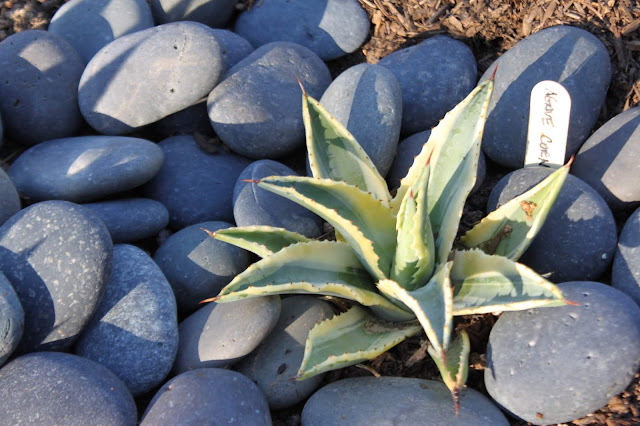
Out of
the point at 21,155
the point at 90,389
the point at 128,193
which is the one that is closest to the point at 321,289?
the point at 90,389

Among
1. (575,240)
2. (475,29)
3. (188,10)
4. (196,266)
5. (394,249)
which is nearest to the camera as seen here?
(394,249)

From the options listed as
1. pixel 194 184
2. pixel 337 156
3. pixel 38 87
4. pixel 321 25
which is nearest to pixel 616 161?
pixel 337 156

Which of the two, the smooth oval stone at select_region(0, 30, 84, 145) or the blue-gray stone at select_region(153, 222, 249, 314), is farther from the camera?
the smooth oval stone at select_region(0, 30, 84, 145)

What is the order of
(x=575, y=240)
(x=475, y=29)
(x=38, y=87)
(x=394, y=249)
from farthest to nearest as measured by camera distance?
1. (x=475, y=29)
2. (x=38, y=87)
3. (x=575, y=240)
4. (x=394, y=249)

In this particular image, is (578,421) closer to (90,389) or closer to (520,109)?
(520,109)

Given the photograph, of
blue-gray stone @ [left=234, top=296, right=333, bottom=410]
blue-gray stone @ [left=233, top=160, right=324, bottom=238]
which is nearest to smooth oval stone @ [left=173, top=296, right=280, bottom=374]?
blue-gray stone @ [left=234, top=296, right=333, bottom=410]

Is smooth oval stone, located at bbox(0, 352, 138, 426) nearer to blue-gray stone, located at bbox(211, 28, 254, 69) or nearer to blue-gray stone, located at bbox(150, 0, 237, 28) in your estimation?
blue-gray stone, located at bbox(211, 28, 254, 69)

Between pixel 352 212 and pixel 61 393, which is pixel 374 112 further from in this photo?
pixel 61 393
